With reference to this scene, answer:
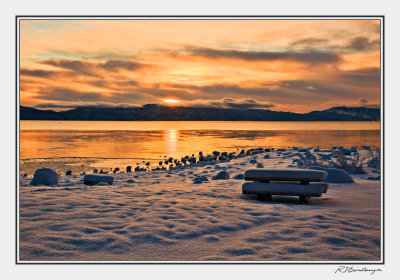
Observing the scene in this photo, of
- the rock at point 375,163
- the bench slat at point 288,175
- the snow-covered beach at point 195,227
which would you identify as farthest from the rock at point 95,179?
the rock at point 375,163

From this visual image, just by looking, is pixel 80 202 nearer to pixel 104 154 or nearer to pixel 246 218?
pixel 246 218

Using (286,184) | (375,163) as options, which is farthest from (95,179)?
(375,163)

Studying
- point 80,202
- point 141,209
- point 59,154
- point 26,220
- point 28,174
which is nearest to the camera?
point 26,220

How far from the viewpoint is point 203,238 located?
4.57m

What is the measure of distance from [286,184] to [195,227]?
258 cm

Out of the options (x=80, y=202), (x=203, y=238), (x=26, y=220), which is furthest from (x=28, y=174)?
(x=203, y=238)

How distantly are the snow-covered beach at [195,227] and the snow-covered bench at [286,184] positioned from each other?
0.22m

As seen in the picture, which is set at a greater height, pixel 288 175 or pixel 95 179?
pixel 288 175

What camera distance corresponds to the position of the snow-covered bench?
657 centimetres

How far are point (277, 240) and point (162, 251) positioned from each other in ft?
4.91

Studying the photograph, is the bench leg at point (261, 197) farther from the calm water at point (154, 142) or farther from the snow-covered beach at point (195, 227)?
the calm water at point (154, 142)

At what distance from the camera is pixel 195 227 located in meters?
4.97

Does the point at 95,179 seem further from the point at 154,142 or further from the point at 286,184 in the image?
the point at 154,142

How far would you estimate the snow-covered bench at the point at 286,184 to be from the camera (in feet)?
21.6
